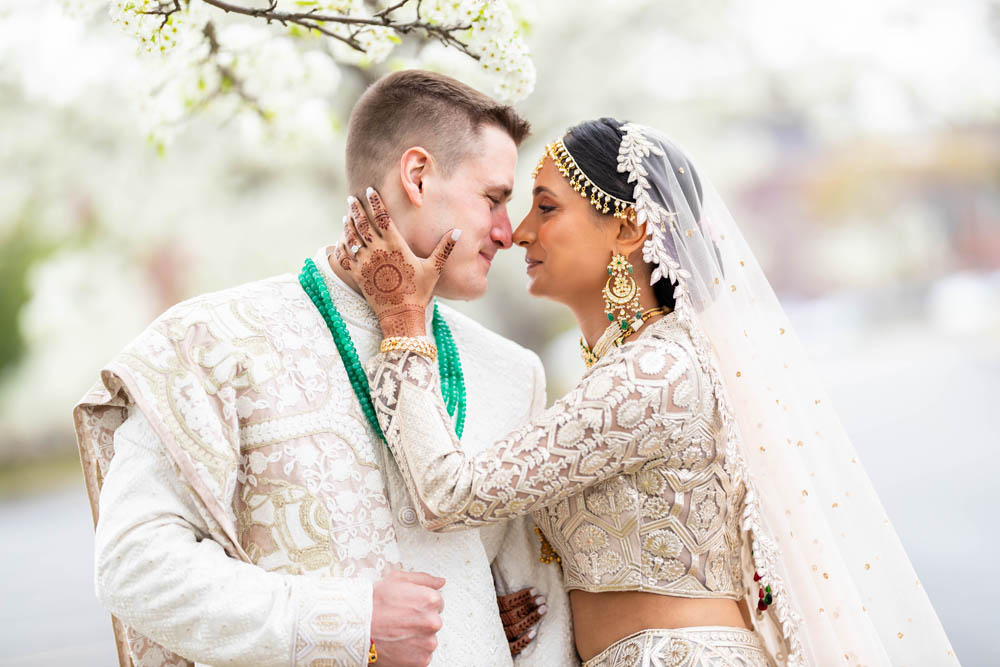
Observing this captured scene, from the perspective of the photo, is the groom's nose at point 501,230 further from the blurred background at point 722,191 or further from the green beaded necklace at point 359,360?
the blurred background at point 722,191

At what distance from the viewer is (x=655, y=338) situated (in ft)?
6.24

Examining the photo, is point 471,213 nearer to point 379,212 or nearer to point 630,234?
point 379,212

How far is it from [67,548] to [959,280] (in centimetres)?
514

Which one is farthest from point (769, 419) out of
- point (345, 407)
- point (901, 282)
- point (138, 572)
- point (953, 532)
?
point (901, 282)

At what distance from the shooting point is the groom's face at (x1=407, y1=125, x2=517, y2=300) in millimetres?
1950

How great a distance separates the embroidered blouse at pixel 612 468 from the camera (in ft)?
5.71

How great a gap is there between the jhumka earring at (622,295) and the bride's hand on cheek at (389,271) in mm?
372

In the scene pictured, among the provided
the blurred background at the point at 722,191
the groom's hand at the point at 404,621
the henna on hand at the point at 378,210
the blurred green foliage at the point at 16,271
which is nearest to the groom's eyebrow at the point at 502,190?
the henna on hand at the point at 378,210

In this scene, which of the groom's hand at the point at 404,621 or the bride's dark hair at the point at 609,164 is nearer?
the groom's hand at the point at 404,621

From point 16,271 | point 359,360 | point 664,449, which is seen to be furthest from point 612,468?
point 16,271

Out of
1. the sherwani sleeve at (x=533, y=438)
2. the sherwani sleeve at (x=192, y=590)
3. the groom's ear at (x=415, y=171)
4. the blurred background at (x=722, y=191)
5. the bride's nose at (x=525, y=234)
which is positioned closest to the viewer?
the sherwani sleeve at (x=192, y=590)

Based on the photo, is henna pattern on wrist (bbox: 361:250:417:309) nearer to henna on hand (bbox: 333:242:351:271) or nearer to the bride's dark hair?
henna on hand (bbox: 333:242:351:271)

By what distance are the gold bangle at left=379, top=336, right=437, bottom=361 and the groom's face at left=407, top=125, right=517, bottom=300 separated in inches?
8.2

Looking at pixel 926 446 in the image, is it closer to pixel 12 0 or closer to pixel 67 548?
pixel 67 548
